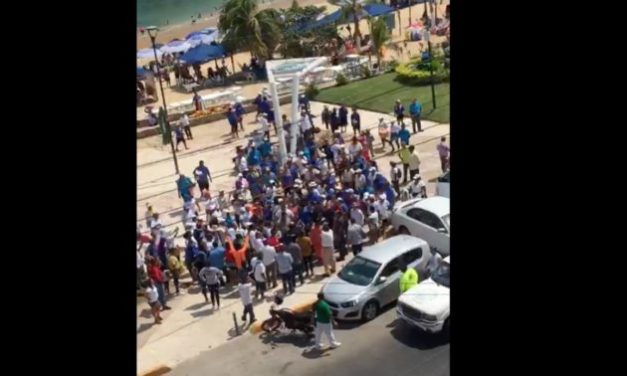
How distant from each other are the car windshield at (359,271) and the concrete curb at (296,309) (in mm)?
652

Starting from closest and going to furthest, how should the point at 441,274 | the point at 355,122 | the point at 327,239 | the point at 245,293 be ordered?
1. the point at 441,274
2. the point at 245,293
3. the point at 327,239
4. the point at 355,122

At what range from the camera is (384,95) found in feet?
86.8

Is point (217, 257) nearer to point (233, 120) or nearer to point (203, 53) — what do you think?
point (233, 120)

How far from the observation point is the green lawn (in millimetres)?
24469

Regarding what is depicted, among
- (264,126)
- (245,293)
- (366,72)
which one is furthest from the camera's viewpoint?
(366,72)

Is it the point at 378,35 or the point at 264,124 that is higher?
the point at 378,35

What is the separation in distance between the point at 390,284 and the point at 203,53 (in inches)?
779

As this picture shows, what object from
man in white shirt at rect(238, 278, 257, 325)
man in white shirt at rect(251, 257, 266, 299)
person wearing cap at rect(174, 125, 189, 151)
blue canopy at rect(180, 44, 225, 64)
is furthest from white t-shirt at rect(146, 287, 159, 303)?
blue canopy at rect(180, 44, 225, 64)

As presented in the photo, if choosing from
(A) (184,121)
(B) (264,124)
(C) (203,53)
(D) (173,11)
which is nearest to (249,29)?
(C) (203,53)
